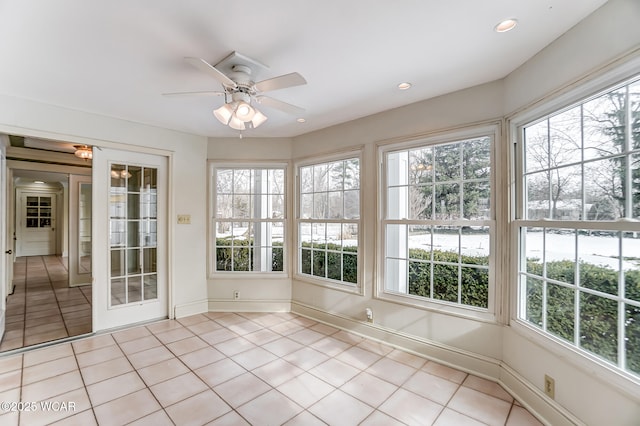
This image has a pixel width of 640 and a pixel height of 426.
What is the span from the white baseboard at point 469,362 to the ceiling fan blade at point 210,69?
286cm

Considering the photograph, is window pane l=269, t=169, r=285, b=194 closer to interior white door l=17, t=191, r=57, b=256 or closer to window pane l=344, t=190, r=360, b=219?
window pane l=344, t=190, r=360, b=219

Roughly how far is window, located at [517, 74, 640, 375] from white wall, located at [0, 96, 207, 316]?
3860 mm

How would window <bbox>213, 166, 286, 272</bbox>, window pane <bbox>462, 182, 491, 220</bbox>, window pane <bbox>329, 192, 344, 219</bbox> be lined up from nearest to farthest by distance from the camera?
window pane <bbox>462, 182, 491, 220</bbox> → window pane <bbox>329, 192, 344, 219</bbox> → window <bbox>213, 166, 286, 272</bbox>

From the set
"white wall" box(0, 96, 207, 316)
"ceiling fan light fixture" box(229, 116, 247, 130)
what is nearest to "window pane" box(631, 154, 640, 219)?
"ceiling fan light fixture" box(229, 116, 247, 130)

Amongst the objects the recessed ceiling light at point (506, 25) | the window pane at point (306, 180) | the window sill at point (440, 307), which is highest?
the recessed ceiling light at point (506, 25)

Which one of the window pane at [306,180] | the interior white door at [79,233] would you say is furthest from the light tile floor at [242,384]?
the interior white door at [79,233]

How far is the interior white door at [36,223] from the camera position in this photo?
9492mm

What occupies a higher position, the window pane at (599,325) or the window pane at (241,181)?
the window pane at (241,181)

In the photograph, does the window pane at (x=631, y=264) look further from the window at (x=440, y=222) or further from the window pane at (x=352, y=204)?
the window pane at (x=352, y=204)

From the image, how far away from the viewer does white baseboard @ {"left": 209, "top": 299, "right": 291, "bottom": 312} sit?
4191mm

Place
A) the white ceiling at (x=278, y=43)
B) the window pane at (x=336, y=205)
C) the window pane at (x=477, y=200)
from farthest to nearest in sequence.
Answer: the window pane at (x=336, y=205) < the window pane at (x=477, y=200) < the white ceiling at (x=278, y=43)

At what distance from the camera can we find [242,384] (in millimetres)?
2404

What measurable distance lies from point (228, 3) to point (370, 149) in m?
2.15

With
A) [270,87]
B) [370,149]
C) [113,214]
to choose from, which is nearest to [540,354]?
[370,149]
